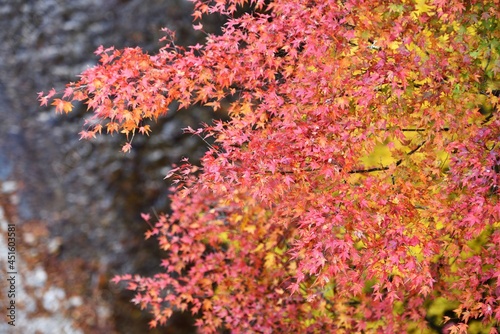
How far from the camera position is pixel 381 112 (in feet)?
14.0

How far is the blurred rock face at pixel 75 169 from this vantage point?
671 cm

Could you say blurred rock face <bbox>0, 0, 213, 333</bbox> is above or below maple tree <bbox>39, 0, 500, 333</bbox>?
below

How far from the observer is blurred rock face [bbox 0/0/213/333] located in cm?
671

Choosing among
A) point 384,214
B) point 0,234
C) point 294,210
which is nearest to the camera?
point 384,214

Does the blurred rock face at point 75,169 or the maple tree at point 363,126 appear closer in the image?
the maple tree at point 363,126

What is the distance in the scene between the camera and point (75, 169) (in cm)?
711

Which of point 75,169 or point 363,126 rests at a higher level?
point 363,126

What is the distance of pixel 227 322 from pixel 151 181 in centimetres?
198

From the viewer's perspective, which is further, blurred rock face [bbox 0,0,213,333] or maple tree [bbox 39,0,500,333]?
blurred rock face [bbox 0,0,213,333]

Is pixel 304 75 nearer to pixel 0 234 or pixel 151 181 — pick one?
pixel 151 181

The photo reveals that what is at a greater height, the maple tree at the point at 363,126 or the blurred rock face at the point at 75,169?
the maple tree at the point at 363,126

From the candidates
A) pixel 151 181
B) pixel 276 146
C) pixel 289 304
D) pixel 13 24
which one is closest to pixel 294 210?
pixel 276 146

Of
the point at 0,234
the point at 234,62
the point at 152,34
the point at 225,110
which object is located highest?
the point at 234,62

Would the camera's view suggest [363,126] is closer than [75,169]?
Yes
